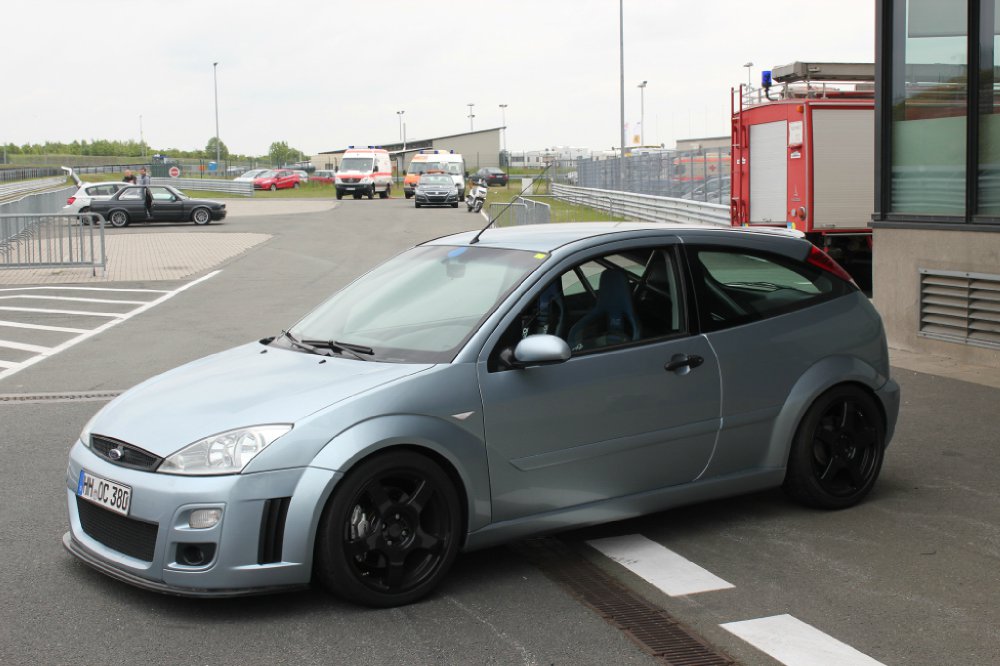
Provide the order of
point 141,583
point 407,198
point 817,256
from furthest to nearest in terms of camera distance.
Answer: point 407,198 < point 817,256 < point 141,583

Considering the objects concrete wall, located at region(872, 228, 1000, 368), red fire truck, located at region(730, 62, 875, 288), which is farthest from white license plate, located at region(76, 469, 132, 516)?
red fire truck, located at region(730, 62, 875, 288)

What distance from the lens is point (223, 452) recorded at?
4281 millimetres

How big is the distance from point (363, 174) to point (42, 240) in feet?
121

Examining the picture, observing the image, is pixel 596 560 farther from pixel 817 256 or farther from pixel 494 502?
pixel 817 256

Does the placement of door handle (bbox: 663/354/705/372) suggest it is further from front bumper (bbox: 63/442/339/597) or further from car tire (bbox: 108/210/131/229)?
car tire (bbox: 108/210/131/229)

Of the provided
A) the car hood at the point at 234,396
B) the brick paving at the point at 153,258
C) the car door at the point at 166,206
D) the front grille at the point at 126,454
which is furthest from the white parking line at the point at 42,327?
the car door at the point at 166,206

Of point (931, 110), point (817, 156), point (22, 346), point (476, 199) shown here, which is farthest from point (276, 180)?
point (931, 110)

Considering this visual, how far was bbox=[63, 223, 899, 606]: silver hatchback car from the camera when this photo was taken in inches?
168

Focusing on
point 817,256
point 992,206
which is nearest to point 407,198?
point 992,206

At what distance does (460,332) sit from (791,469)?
1.95 meters

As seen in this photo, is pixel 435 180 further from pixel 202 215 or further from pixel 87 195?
pixel 87 195

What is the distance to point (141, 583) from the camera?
4.35m

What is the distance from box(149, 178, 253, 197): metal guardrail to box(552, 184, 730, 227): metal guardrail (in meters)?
32.6

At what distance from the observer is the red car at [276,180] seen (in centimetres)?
7138
